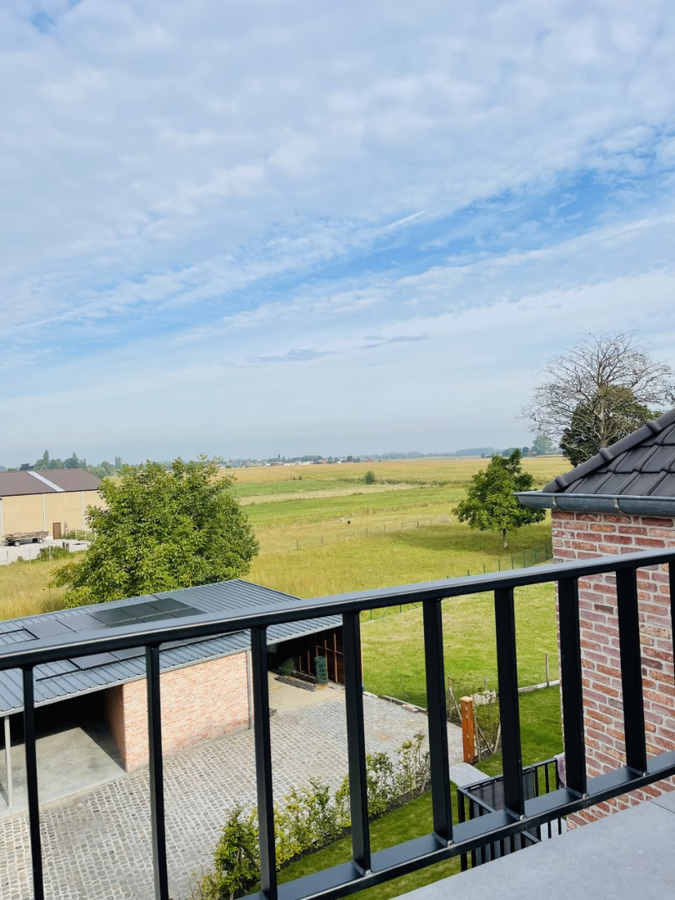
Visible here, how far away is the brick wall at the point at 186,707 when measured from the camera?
12.3 m

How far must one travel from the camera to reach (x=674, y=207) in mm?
34062

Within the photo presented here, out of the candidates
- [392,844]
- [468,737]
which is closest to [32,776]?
[392,844]

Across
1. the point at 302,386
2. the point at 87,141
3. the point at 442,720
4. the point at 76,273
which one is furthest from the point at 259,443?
the point at 442,720

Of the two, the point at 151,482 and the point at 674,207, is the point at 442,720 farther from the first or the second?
the point at 674,207

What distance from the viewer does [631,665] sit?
138 centimetres

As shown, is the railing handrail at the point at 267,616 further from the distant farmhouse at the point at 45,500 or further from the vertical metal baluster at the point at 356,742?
the distant farmhouse at the point at 45,500

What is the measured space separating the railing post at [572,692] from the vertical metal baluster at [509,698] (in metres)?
0.15

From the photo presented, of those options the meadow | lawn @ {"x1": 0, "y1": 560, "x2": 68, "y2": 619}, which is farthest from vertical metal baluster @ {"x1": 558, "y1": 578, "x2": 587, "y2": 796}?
lawn @ {"x1": 0, "y1": 560, "x2": 68, "y2": 619}

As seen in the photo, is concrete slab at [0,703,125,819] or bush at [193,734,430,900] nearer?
bush at [193,734,430,900]

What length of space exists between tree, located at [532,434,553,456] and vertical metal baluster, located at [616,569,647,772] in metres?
30.5

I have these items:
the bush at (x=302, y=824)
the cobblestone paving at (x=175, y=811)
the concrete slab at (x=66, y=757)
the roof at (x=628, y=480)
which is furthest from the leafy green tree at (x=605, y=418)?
the roof at (x=628, y=480)

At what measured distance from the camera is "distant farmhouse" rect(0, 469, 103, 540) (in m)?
46.8

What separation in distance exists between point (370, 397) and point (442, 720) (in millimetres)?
132021

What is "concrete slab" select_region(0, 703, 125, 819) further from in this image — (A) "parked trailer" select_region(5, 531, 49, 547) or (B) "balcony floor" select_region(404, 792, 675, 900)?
(A) "parked trailer" select_region(5, 531, 49, 547)
